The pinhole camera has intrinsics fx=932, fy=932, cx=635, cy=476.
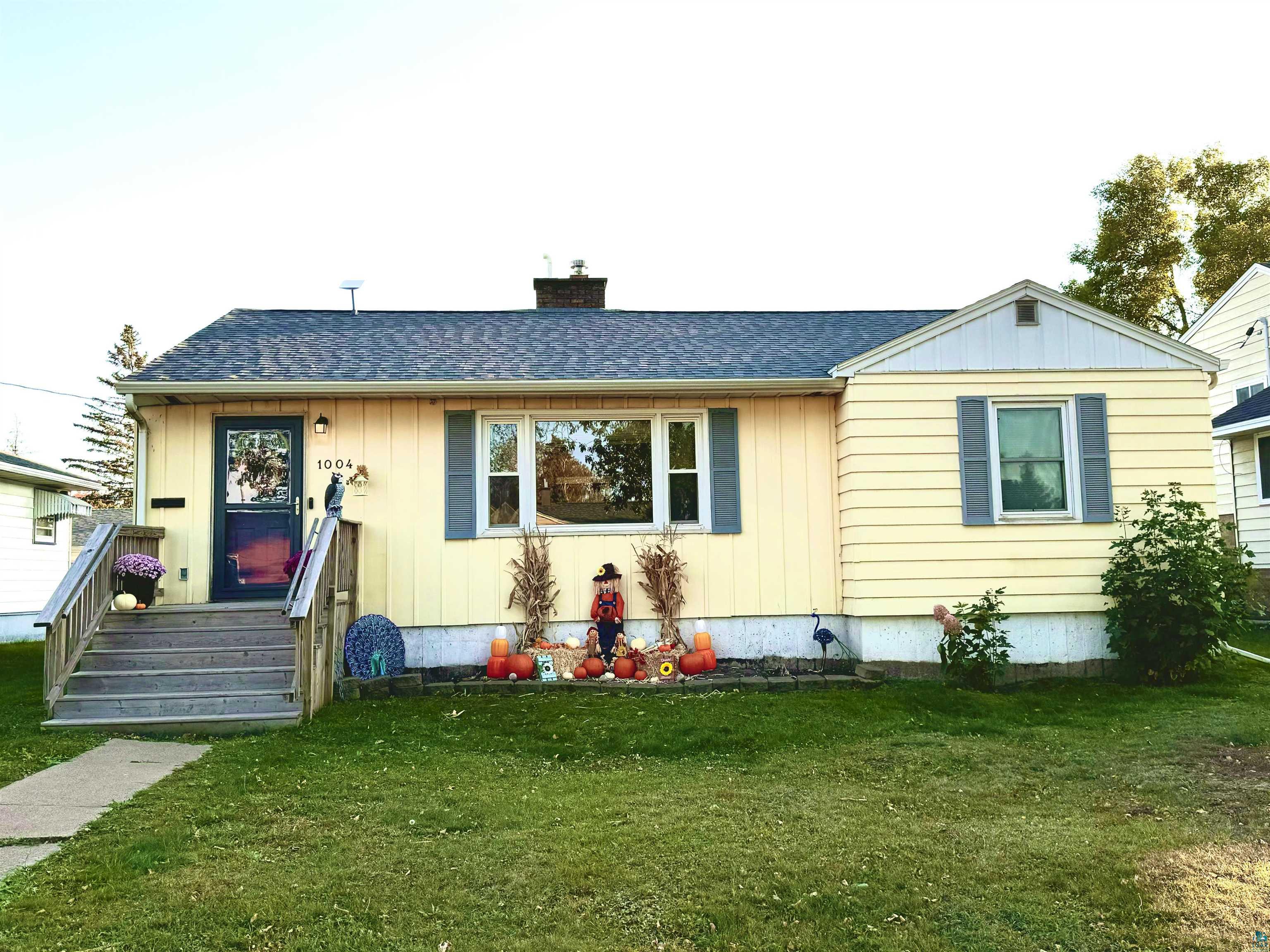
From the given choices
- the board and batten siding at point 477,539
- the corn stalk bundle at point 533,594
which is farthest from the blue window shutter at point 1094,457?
the corn stalk bundle at point 533,594

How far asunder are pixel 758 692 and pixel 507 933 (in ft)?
16.3

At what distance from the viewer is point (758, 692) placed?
314 inches

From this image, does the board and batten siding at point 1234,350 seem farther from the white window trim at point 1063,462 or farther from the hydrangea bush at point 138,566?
the hydrangea bush at point 138,566

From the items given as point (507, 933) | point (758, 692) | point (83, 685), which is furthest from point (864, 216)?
point (507, 933)

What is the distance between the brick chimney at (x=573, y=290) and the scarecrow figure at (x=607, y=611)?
445cm

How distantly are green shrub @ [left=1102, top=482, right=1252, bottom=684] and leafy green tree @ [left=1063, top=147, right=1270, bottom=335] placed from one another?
51.5 feet

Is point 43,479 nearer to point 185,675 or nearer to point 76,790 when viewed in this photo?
point 185,675

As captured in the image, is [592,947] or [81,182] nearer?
[592,947]

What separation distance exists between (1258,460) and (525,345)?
10891 mm

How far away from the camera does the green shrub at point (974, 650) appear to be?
8109 millimetres

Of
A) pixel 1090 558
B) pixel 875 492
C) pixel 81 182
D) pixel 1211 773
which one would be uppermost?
pixel 81 182

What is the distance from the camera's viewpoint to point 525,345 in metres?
10.1

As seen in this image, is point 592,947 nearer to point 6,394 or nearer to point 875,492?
point 875,492

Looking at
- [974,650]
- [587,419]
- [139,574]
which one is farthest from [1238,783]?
[139,574]
